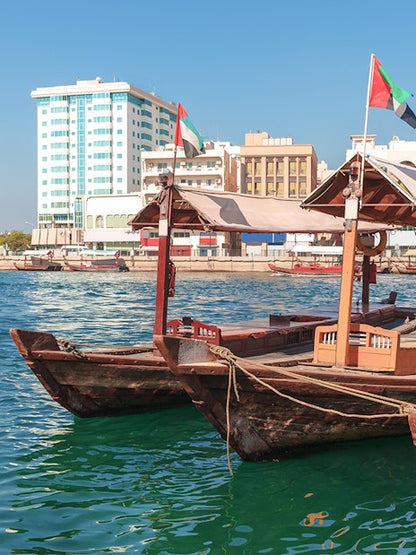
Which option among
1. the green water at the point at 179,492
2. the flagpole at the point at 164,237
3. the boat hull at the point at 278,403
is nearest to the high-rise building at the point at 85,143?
the flagpole at the point at 164,237

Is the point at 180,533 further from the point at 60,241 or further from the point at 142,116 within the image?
the point at 142,116

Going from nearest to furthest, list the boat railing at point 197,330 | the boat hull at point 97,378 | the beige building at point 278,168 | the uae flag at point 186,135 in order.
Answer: the boat hull at point 97,378 → the boat railing at point 197,330 → the uae flag at point 186,135 → the beige building at point 278,168

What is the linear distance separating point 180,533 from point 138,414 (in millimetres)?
4653

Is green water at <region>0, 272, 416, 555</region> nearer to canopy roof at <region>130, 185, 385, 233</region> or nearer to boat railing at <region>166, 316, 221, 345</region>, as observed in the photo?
boat railing at <region>166, 316, 221, 345</region>

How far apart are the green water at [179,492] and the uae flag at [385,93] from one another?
5.09 metres

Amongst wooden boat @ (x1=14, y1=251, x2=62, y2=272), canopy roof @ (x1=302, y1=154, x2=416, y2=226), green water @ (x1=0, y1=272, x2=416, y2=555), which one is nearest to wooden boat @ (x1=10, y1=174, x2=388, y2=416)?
green water @ (x1=0, y1=272, x2=416, y2=555)

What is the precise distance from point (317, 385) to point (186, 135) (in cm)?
535

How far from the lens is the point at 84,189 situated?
407 feet

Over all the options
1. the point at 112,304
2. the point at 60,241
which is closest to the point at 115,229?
the point at 60,241

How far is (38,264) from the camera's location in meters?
97.5

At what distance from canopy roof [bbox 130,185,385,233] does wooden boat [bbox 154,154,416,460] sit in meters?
2.18

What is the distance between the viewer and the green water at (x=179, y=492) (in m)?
7.55

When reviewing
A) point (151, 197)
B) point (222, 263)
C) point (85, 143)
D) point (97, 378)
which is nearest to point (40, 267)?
point (151, 197)

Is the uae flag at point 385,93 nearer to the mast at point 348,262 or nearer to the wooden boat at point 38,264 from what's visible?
the mast at point 348,262
